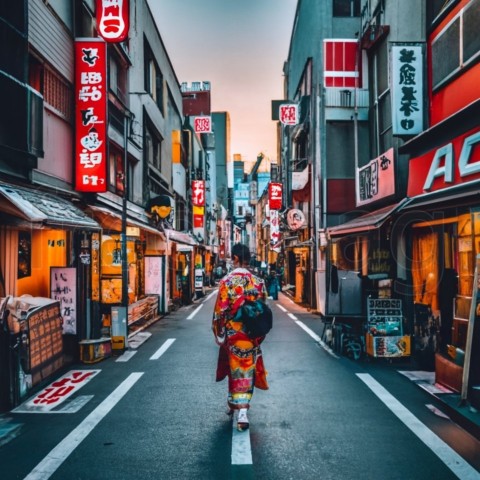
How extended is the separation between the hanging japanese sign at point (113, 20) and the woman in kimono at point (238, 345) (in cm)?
914

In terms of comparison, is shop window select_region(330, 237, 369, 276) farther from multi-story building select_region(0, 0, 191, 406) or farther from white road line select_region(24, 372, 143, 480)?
white road line select_region(24, 372, 143, 480)

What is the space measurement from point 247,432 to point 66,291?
6015mm

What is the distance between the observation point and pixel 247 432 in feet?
18.9

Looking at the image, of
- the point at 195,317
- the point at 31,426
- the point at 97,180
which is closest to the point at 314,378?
the point at 31,426

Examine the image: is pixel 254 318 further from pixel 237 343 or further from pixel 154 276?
pixel 154 276

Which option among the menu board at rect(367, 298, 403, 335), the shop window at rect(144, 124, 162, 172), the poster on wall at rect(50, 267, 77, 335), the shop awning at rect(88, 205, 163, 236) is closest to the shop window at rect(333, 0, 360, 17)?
the shop window at rect(144, 124, 162, 172)

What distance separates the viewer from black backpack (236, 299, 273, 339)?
5930 millimetres

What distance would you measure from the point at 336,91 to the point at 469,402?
17.4 metres

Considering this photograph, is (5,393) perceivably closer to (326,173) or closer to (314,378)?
(314,378)

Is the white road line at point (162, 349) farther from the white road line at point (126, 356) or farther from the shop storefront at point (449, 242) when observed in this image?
the shop storefront at point (449, 242)

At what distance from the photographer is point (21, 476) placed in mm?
4602

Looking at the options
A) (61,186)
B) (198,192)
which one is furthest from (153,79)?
(198,192)

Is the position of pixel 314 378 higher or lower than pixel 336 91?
lower

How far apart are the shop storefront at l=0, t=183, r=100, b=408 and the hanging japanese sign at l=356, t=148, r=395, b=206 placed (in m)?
8.65
